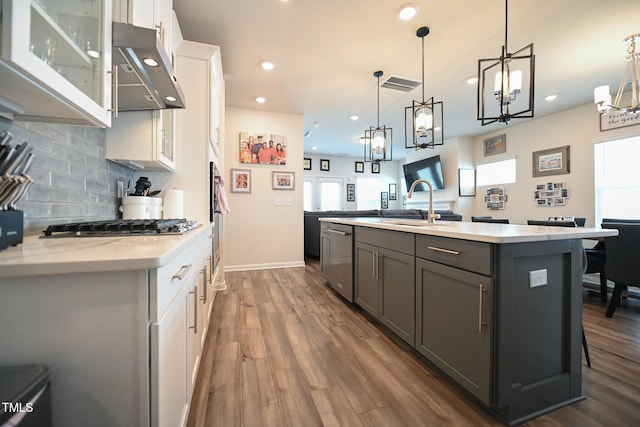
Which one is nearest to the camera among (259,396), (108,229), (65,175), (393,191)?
(108,229)

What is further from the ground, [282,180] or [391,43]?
[391,43]

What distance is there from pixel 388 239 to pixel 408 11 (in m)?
1.96

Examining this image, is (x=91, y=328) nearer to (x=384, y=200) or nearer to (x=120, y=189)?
(x=120, y=189)

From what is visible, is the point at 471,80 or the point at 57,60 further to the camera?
the point at 471,80

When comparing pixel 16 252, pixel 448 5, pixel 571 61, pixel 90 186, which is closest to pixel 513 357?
pixel 16 252

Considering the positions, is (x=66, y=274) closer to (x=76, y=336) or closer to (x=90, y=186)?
(x=76, y=336)

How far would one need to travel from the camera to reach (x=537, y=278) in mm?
1205

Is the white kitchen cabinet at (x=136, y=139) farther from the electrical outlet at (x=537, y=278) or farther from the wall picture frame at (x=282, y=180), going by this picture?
the wall picture frame at (x=282, y=180)

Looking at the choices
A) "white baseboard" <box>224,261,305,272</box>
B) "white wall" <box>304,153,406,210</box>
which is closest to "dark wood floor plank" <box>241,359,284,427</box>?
"white baseboard" <box>224,261,305,272</box>

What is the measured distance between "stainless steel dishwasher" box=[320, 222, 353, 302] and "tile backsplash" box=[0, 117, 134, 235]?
190 cm

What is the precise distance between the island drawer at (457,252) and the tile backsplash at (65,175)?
187 cm

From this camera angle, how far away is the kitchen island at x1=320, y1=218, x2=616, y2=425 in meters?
1.14

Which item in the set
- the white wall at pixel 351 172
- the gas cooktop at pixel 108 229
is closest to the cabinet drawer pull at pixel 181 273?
the gas cooktop at pixel 108 229

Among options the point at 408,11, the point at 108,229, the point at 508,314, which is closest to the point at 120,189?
the point at 108,229
